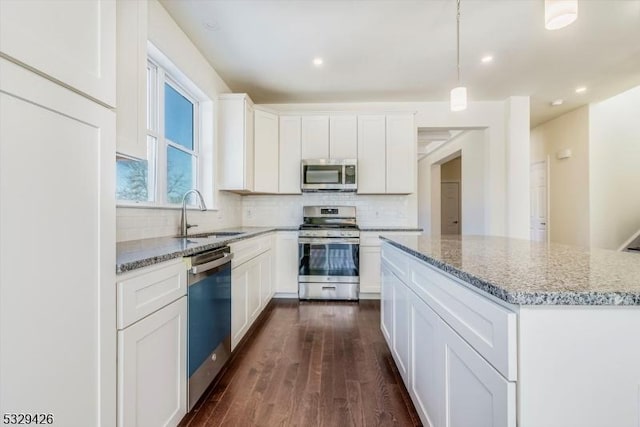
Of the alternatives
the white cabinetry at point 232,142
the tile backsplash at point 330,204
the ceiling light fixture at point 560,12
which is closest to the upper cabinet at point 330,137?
the tile backsplash at point 330,204

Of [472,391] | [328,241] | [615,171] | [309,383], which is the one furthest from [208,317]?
[615,171]

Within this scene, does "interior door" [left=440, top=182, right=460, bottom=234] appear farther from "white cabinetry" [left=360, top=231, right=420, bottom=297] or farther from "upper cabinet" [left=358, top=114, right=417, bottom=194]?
"white cabinetry" [left=360, top=231, right=420, bottom=297]

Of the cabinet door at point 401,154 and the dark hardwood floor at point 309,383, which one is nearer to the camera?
the dark hardwood floor at point 309,383

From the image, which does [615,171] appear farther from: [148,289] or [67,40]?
[67,40]

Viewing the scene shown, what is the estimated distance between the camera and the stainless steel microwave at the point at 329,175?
12.4 feet

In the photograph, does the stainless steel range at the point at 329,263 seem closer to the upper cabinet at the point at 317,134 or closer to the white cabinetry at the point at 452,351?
the upper cabinet at the point at 317,134

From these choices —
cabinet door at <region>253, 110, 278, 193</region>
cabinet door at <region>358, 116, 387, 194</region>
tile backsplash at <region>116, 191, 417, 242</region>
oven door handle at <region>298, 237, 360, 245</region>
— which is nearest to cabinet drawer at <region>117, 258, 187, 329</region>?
oven door handle at <region>298, 237, 360, 245</region>

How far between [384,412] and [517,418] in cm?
108

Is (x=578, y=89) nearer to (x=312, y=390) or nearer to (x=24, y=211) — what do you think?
(x=312, y=390)

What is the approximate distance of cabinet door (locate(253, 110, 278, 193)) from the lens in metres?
3.71

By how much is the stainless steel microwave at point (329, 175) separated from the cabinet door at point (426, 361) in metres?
2.39

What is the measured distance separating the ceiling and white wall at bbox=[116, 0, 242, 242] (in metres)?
0.10

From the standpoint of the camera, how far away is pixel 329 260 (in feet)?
11.8

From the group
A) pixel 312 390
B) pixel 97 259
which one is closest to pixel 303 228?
pixel 312 390
